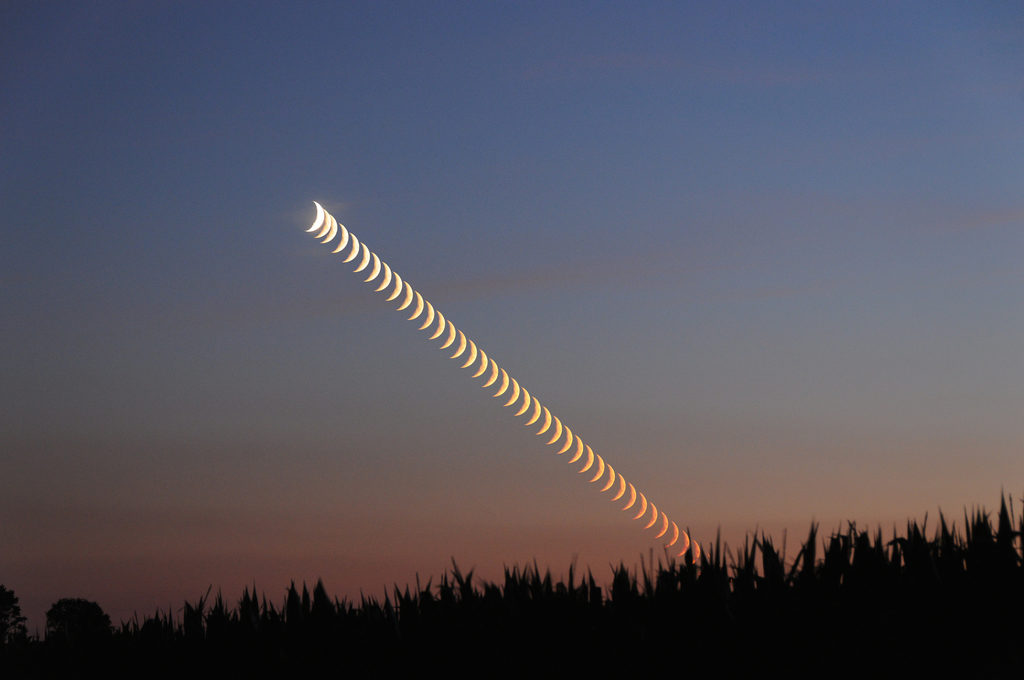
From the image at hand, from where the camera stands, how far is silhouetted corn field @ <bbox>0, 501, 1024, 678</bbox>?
8875mm

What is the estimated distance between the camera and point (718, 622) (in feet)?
32.3

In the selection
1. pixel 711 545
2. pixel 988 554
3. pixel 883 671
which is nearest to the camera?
pixel 883 671

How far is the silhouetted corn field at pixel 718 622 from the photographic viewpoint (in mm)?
8875

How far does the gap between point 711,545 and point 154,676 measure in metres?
7.96

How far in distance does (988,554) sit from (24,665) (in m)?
13.0

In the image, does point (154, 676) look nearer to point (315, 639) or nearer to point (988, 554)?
point (315, 639)

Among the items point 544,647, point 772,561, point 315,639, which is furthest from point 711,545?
point 315,639

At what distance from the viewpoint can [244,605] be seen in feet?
50.4

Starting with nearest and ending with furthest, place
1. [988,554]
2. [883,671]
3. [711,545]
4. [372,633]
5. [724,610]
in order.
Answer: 1. [883,671]
2. [988,554]
3. [724,610]
4. [711,545]
5. [372,633]

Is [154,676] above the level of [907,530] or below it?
below

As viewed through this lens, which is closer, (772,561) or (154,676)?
(772,561)

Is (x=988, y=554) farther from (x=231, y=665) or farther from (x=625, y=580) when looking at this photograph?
(x=231, y=665)

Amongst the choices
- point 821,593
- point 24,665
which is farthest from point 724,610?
point 24,665

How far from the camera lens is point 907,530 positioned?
10234 mm
